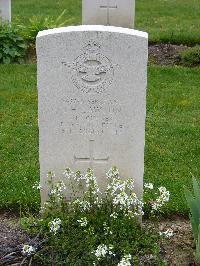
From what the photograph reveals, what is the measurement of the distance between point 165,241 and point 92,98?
1201 mm

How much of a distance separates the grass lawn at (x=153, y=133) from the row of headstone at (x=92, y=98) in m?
0.82

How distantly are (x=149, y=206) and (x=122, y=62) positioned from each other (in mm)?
1358

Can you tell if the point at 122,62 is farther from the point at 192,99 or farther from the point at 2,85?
the point at 2,85

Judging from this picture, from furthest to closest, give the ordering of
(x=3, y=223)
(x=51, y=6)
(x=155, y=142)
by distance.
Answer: (x=51, y=6) < (x=155, y=142) < (x=3, y=223)

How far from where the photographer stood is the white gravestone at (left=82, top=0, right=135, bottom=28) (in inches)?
377

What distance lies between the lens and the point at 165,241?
4.78 m

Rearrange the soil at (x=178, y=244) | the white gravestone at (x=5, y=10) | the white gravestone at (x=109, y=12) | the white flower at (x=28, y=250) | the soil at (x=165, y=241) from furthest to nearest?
the white gravestone at (x=5, y=10), the white gravestone at (x=109, y=12), the soil at (x=178, y=244), the soil at (x=165, y=241), the white flower at (x=28, y=250)

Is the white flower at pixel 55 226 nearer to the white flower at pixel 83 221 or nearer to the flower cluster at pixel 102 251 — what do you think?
the white flower at pixel 83 221

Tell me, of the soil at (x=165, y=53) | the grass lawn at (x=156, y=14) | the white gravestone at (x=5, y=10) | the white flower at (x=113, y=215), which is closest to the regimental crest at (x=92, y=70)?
the white flower at (x=113, y=215)

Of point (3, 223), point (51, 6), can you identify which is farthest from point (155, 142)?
point (51, 6)

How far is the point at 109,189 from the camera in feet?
14.9

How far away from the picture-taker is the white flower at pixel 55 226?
14.0ft

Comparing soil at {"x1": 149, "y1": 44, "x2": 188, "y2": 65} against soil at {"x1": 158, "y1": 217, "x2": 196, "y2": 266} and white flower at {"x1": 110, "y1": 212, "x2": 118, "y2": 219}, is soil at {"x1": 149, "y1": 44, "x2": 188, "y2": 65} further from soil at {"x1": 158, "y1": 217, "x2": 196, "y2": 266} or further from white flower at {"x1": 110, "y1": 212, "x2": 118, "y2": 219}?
white flower at {"x1": 110, "y1": 212, "x2": 118, "y2": 219}

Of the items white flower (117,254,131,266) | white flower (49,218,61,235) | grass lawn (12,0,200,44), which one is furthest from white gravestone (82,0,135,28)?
white flower (117,254,131,266)
